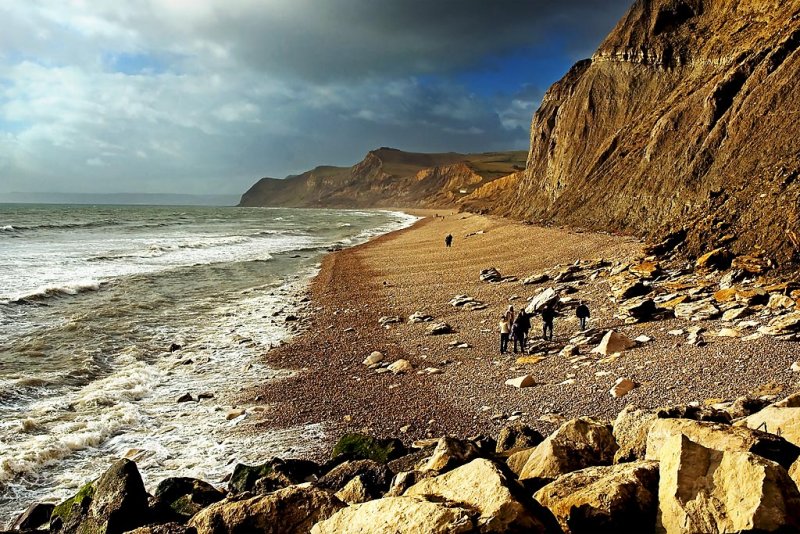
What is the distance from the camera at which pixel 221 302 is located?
83.7ft

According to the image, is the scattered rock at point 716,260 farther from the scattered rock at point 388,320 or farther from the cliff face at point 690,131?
the scattered rock at point 388,320

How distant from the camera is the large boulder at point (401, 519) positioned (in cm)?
455

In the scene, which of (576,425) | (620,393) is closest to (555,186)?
(620,393)

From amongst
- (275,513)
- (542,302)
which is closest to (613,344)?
(542,302)

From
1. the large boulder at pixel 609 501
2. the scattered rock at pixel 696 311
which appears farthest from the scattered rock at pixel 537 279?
the large boulder at pixel 609 501

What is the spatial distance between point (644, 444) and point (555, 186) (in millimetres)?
49228

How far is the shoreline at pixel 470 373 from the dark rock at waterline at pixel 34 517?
4.05 metres

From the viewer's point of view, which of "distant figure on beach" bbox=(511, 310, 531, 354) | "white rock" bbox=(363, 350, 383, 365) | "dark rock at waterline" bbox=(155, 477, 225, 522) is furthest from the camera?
"white rock" bbox=(363, 350, 383, 365)

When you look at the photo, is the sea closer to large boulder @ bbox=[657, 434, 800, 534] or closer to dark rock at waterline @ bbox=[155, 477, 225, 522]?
dark rock at waterline @ bbox=[155, 477, 225, 522]

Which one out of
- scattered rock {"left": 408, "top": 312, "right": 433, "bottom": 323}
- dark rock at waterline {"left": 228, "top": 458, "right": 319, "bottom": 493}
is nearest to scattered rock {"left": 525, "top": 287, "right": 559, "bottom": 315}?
scattered rock {"left": 408, "top": 312, "right": 433, "bottom": 323}

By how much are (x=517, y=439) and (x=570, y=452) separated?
2092mm

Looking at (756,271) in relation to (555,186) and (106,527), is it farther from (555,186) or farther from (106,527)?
(555,186)

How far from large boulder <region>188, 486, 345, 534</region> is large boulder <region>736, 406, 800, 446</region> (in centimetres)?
527

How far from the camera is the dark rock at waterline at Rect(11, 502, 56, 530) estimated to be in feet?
25.9
